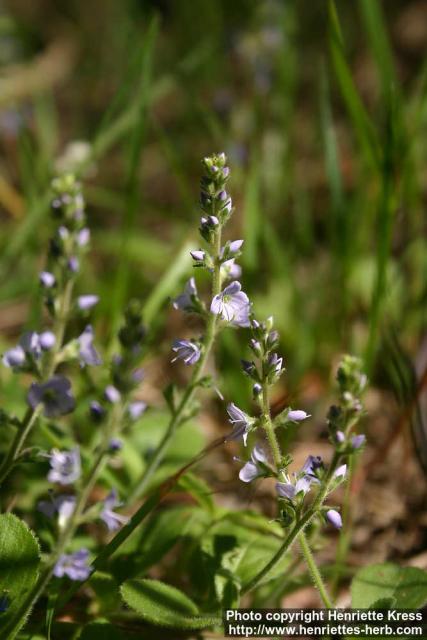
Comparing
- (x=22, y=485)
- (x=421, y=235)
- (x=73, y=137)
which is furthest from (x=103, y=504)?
(x=73, y=137)

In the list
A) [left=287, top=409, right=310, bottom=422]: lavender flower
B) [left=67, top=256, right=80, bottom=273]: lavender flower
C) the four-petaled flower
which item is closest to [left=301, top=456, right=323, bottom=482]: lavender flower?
the four-petaled flower

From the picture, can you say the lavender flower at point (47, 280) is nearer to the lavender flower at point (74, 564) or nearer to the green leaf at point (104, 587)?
the lavender flower at point (74, 564)

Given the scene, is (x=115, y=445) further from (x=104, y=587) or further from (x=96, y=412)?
(x=104, y=587)

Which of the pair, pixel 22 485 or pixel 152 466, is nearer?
pixel 152 466

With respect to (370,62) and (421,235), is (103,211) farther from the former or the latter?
(370,62)

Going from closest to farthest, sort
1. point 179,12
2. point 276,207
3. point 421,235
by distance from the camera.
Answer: point 421,235, point 276,207, point 179,12

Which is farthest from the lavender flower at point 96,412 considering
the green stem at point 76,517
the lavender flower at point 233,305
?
the lavender flower at point 233,305

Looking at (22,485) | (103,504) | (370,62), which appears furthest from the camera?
(370,62)

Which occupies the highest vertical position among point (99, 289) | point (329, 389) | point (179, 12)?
point (179, 12)
